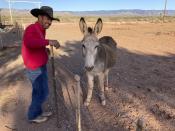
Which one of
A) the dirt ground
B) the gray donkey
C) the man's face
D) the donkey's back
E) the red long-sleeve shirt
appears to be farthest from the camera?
the donkey's back

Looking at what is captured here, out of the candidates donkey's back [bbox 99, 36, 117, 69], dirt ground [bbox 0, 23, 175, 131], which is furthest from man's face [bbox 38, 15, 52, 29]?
dirt ground [bbox 0, 23, 175, 131]

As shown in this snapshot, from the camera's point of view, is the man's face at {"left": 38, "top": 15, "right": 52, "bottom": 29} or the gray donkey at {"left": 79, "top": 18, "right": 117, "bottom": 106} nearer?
the man's face at {"left": 38, "top": 15, "right": 52, "bottom": 29}

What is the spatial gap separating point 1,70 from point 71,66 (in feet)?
7.89

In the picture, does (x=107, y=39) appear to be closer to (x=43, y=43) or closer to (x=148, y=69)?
(x=148, y=69)

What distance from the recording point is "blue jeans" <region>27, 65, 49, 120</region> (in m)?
6.23

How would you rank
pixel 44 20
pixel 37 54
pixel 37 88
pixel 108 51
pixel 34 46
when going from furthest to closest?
pixel 108 51, pixel 37 88, pixel 37 54, pixel 44 20, pixel 34 46

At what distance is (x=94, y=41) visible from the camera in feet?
20.6

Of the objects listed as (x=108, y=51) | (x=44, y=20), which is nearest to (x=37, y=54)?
(x=44, y=20)

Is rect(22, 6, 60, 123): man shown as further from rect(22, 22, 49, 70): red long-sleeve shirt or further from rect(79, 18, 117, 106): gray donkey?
rect(79, 18, 117, 106): gray donkey

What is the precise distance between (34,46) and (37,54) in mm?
357

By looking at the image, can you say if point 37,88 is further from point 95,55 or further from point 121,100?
point 121,100

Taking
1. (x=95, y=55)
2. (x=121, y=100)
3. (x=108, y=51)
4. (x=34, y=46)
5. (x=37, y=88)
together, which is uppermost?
(x=34, y=46)

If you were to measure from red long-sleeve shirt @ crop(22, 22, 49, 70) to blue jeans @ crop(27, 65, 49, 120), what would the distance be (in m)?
0.13

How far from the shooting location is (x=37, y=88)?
6.35 m
